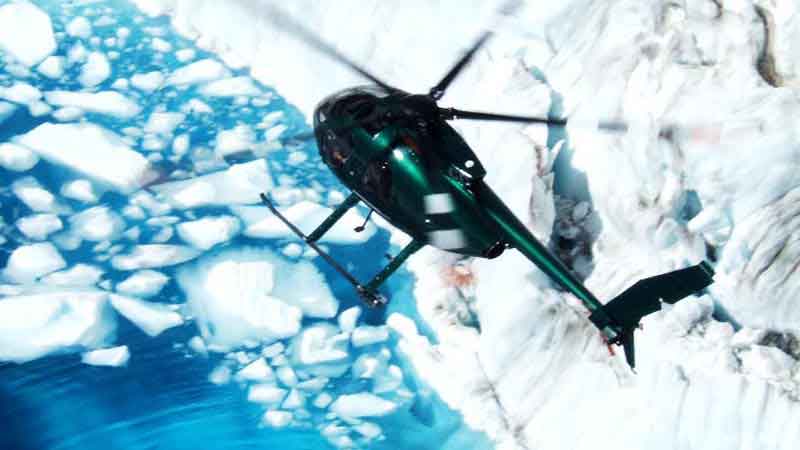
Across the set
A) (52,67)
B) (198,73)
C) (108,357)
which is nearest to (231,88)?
(198,73)

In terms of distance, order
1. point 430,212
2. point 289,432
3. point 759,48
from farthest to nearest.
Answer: point 759,48
point 289,432
point 430,212

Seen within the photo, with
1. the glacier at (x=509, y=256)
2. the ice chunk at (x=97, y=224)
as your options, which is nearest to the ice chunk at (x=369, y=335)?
the glacier at (x=509, y=256)

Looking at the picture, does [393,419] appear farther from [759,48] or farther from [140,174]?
[759,48]

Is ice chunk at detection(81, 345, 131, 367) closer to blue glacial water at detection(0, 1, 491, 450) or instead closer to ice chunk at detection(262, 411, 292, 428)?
blue glacial water at detection(0, 1, 491, 450)

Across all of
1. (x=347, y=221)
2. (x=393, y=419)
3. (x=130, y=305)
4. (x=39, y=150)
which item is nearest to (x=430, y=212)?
(x=393, y=419)

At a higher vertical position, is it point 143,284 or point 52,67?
point 52,67

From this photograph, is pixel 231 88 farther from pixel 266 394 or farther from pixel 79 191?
pixel 266 394

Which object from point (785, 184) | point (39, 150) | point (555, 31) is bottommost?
point (39, 150)
